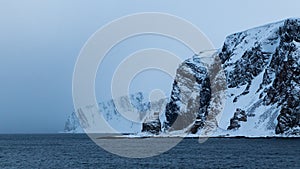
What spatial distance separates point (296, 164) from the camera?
84688 millimetres

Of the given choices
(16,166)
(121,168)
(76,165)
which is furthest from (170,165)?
(16,166)

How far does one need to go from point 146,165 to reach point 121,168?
6.63 m

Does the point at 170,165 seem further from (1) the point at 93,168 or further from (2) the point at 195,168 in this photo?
(1) the point at 93,168

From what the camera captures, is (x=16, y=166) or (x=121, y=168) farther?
(x=16, y=166)

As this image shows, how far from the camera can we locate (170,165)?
84688 mm

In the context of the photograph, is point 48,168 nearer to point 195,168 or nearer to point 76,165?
point 76,165

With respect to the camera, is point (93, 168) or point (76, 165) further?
point (76, 165)

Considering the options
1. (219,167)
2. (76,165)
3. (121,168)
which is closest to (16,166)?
(76,165)

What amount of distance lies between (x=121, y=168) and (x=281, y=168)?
93.6ft

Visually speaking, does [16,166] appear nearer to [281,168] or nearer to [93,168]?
[93,168]

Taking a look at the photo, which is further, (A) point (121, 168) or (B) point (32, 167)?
(B) point (32, 167)

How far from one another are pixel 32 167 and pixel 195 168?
30.9 meters

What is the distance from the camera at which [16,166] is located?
286ft

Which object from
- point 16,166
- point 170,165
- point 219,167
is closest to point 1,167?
point 16,166
